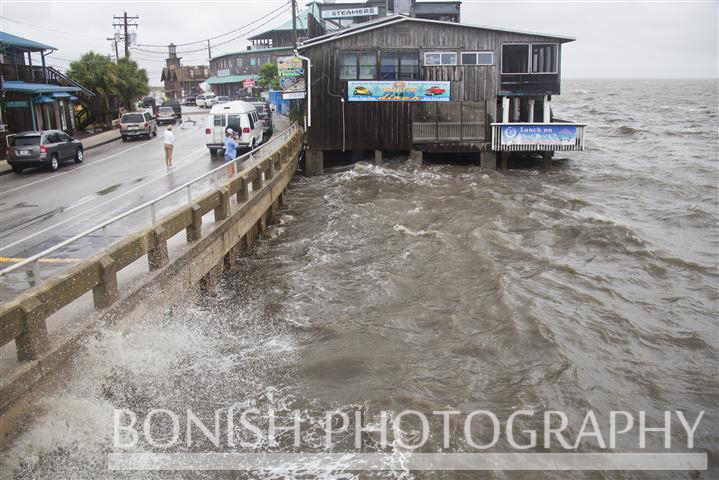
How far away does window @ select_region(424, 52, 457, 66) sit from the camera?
27.3 m

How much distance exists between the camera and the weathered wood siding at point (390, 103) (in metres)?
27.1

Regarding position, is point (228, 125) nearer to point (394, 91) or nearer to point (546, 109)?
point (394, 91)

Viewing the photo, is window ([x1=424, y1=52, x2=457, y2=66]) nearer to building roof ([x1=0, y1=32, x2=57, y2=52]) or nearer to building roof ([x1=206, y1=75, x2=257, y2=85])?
building roof ([x1=0, y1=32, x2=57, y2=52])

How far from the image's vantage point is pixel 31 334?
6707 millimetres

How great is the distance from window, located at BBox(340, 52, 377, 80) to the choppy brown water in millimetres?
8506

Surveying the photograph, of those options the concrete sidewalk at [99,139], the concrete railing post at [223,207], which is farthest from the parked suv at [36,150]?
the concrete railing post at [223,207]

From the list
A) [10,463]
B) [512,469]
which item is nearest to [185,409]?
[10,463]

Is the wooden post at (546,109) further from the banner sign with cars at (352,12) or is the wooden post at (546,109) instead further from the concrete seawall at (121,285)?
the banner sign with cars at (352,12)

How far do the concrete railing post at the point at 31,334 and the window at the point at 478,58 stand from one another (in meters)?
23.6

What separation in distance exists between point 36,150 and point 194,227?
16.8 metres

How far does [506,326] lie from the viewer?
11.0m

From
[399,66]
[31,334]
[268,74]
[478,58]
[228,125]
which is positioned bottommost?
[31,334]

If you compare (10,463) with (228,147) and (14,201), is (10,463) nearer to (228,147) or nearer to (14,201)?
(228,147)

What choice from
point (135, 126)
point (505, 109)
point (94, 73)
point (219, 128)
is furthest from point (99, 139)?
point (505, 109)
